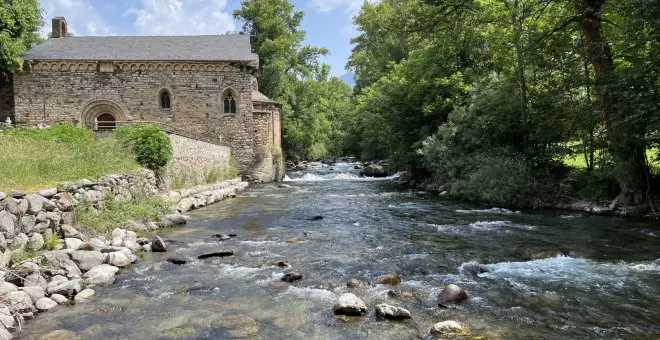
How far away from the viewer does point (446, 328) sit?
561 cm

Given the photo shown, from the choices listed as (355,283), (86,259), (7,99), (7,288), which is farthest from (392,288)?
(7,99)

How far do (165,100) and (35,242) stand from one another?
893 inches

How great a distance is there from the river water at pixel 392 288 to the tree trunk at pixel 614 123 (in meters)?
1.39

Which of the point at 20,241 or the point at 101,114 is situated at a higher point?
the point at 101,114

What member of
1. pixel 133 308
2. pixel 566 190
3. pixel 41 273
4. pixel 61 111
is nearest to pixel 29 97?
pixel 61 111

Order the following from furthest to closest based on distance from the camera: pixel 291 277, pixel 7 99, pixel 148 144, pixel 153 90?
pixel 153 90 → pixel 7 99 → pixel 148 144 → pixel 291 277

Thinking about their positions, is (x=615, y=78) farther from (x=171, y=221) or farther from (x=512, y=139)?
(x=171, y=221)

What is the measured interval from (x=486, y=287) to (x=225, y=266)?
180 inches

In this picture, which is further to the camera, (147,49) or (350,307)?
(147,49)

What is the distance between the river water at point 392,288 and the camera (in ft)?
19.3

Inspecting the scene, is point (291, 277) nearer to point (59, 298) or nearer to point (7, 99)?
point (59, 298)

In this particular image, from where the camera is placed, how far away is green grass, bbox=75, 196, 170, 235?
10315mm

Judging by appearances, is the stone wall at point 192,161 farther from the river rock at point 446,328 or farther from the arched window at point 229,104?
the river rock at point 446,328

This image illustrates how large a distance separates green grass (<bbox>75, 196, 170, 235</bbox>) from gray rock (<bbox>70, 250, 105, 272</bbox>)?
70.1 inches
